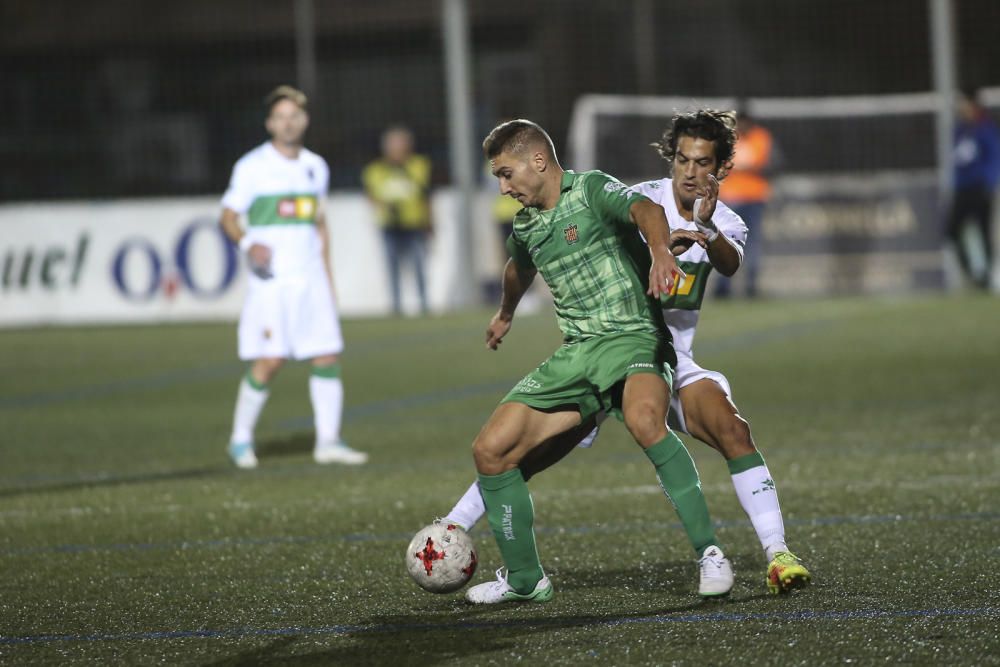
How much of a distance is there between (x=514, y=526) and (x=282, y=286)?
3784mm

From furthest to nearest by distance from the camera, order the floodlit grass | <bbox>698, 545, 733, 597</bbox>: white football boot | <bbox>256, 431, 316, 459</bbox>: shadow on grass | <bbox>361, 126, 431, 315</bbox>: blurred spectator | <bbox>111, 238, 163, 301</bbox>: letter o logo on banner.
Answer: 1. <bbox>111, 238, 163, 301</bbox>: letter o logo on banner
2. <bbox>361, 126, 431, 315</bbox>: blurred spectator
3. <bbox>256, 431, 316, 459</bbox>: shadow on grass
4. <bbox>698, 545, 733, 597</bbox>: white football boot
5. the floodlit grass

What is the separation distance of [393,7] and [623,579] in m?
26.6

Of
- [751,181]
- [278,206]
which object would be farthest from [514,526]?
[751,181]

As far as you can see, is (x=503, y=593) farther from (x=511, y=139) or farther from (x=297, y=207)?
(x=297, y=207)

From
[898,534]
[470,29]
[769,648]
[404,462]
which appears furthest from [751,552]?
[470,29]

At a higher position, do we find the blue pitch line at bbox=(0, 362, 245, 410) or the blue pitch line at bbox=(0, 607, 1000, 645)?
the blue pitch line at bbox=(0, 607, 1000, 645)

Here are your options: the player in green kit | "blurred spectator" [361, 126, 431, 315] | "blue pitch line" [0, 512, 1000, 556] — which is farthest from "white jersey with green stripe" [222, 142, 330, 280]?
"blurred spectator" [361, 126, 431, 315]

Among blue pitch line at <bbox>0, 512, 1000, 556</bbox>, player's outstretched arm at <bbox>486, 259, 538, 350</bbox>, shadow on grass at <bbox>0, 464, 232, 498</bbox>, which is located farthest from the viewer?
shadow on grass at <bbox>0, 464, 232, 498</bbox>

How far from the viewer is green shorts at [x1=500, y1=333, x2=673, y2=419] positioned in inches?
198

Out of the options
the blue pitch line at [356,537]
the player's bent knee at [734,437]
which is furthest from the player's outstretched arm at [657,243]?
the blue pitch line at [356,537]

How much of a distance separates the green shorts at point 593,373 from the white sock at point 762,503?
378mm

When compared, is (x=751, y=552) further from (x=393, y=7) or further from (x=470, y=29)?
(x=470, y=29)

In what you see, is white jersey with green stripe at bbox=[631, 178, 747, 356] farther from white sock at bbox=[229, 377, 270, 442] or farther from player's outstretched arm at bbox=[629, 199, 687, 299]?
white sock at bbox=[229, 377, 270, 442]

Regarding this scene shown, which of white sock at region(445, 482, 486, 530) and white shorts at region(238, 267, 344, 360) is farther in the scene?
white shorts at region(238, 267, 344, 360)
